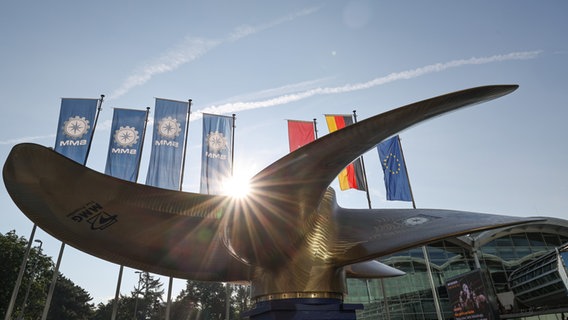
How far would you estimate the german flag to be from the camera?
17.0 m

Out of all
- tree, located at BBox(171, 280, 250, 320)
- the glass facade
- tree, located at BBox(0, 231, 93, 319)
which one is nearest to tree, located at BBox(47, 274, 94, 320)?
tree, located at BBox(0, 231, 93, 319)

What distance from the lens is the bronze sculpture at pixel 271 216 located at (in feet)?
21.4

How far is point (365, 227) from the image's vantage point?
859 cm

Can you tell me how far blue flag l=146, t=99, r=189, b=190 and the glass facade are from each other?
799 inches

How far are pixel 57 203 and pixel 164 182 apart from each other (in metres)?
7.01

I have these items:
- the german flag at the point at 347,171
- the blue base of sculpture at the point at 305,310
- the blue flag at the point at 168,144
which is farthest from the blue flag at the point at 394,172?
the blue base of sculpture at the point at 305,310

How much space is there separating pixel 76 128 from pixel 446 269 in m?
32.0

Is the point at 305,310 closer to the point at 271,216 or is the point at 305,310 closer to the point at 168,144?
the point at 271,216

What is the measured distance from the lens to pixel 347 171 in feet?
56.1

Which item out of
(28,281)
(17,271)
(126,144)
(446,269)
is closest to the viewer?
(126,144)

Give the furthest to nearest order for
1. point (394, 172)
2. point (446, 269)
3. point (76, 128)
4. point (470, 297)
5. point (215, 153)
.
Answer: point (446, 269) → point (470, 297) → point (394, 172) → point (215, 153) → point (76, 128)

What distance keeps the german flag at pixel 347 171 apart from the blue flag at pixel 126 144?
367 inches

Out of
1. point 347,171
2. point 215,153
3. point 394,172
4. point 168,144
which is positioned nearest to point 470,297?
point 394,172

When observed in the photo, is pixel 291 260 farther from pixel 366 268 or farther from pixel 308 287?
pixel 366 268
